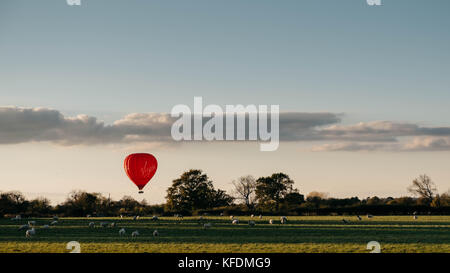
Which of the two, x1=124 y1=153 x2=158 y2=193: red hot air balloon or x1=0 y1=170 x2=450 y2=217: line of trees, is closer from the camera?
x1=124 y1=153 x2=158 y2=193: red hot air balloon

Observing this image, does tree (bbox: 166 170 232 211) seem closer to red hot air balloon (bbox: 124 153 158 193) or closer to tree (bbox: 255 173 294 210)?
tree (bbox: 255 173 294 210)

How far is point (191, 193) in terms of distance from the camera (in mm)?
87750

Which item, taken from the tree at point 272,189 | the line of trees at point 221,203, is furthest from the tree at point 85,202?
the tree at point 272,189

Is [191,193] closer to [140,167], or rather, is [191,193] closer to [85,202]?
[85,202]

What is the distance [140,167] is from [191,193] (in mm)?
51999

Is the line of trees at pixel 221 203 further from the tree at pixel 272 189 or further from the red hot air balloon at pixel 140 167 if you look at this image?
the red hot air balloon at pixel 140 167

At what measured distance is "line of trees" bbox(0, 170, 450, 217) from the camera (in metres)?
77.9

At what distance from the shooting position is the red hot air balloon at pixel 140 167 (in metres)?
36.4

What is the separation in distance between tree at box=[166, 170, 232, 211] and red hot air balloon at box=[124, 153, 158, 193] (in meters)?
50.0

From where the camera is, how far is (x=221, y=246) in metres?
26.4

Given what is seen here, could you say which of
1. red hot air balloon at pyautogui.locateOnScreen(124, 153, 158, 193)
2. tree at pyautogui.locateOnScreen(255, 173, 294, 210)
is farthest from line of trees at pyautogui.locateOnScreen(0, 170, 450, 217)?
red hot air balloon at pyautogui.locateOnScreen(124, 153, 158, 193)
